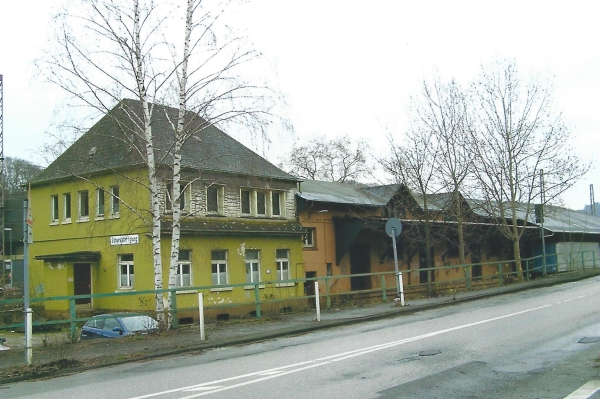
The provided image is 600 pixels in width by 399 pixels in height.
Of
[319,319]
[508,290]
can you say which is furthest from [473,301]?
[319,319]

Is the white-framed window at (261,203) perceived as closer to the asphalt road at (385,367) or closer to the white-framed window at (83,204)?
the white-framed window at (83,204)

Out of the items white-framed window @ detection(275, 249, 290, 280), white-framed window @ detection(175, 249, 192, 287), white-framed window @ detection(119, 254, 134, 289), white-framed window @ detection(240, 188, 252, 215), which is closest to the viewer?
white-framed window @ detection(119, 254, 134, 289)

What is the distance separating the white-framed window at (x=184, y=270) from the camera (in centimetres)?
2842

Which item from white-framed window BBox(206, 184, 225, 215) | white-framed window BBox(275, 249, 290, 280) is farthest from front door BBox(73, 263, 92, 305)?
white-framed window BBox(275, 249, 290, 280)

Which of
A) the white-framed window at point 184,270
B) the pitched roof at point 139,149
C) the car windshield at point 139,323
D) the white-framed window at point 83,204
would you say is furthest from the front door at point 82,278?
the car windshield at point 139,323

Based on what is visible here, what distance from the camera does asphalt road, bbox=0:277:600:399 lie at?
865cm

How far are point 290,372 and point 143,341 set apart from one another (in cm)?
714

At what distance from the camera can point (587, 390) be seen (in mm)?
8047

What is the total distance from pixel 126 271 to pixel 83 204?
4.15 metres

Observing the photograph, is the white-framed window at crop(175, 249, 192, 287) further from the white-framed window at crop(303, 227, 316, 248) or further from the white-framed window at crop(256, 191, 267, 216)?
the white-framed window at crop(303, 227, 316, 248)

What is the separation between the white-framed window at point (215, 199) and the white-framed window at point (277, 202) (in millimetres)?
3540

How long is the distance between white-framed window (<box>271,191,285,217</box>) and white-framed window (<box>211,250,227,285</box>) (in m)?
3.94

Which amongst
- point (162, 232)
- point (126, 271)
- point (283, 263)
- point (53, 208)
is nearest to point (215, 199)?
point (162, 232)

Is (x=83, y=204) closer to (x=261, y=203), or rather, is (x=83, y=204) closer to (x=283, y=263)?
(x=261, y=203)
